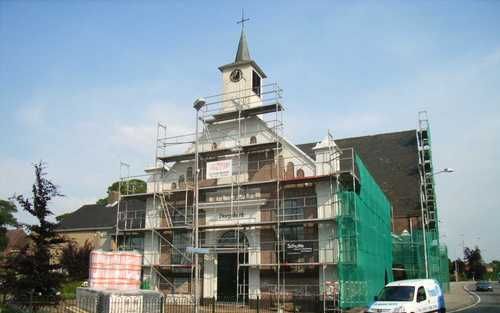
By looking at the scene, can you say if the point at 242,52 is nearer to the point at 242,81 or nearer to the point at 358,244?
the point at 242,81

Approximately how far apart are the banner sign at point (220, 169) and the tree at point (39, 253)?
10.6 m

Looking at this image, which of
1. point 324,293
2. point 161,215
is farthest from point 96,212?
point 324,293

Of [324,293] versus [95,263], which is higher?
[95,263]

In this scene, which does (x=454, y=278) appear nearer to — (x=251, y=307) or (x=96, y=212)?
(x=96, y=212)

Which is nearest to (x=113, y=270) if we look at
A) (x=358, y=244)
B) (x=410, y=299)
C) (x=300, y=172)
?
(x=300, y=172)

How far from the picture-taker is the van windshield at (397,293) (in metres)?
19.1

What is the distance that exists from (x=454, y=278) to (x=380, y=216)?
67.6m

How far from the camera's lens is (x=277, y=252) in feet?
89.0

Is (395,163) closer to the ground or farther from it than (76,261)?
farther from it

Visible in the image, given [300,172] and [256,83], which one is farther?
[256,83]

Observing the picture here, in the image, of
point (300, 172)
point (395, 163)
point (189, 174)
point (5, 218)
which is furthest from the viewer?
point (5, 218)

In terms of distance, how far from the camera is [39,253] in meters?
20.9

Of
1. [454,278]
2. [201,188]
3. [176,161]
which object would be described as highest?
[176,161]

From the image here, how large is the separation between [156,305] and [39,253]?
5569 mm
